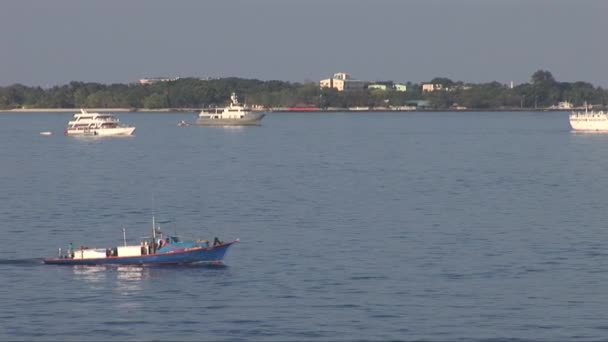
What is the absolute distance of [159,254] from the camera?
52125 millimetres

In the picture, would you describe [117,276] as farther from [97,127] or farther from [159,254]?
[97,127]

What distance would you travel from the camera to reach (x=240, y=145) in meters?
158

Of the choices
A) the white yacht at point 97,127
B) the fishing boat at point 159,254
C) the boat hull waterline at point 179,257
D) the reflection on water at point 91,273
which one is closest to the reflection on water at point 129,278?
the boat hull waterline at point 179,257

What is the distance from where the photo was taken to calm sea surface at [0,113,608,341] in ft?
140

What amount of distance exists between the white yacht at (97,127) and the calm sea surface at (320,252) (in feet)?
231

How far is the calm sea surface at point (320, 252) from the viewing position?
42656 mm

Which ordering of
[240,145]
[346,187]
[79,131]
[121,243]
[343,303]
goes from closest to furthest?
[343,303]
[121,243]
[346,187]
[240,145]
[79,131]

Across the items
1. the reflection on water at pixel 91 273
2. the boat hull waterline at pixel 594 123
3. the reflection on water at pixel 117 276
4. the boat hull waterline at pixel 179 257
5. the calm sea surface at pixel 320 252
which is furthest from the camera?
the boat hull waterline at pixel 594 123

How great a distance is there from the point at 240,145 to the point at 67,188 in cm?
6879

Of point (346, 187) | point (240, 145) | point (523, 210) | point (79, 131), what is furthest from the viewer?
point (79, 131)

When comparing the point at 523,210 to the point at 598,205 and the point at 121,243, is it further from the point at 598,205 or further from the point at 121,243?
the point at 121,243

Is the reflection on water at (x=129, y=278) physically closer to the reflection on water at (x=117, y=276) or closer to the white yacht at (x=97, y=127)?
the reflection on water at (x=117, y=276)

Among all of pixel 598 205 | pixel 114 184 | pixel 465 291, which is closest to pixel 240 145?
pixel 114 184

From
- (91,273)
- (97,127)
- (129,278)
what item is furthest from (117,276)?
(97,127)
